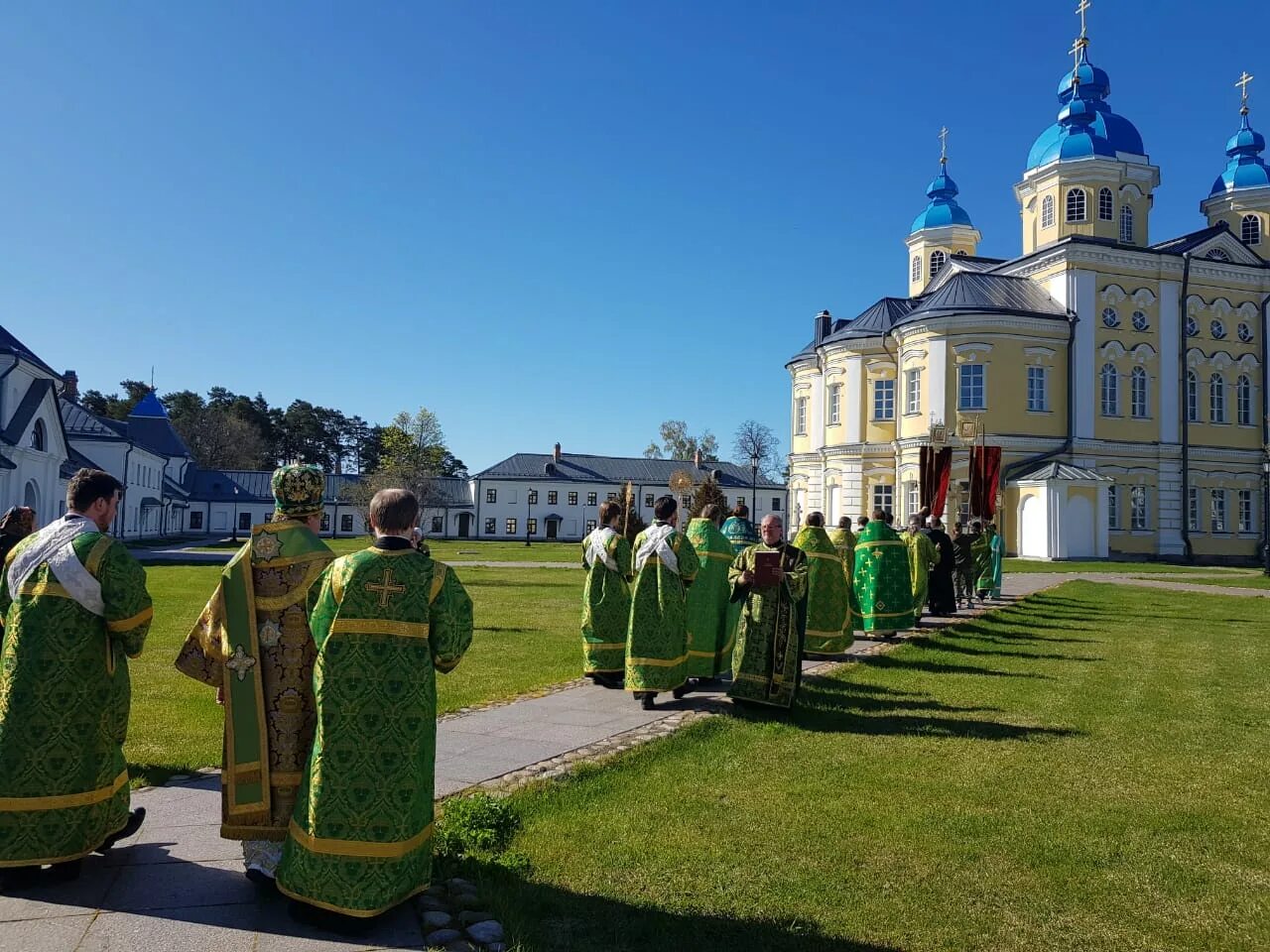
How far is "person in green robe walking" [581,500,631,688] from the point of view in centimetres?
1032

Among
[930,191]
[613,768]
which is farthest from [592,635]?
[930,191]

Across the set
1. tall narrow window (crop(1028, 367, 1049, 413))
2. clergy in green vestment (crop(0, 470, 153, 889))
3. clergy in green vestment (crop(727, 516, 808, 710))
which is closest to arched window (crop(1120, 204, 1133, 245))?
tall narrow window (crop(1028, 367, 1049, 413))

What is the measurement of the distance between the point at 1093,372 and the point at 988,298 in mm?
5058

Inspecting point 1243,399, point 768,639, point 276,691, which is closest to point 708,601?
point 768,639

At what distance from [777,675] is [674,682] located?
1084 mm

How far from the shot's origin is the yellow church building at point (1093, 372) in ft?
127

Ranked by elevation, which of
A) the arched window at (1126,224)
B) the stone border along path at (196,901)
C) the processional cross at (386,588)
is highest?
the arched window at (1126,224)

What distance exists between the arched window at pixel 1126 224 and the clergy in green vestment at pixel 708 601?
3856cm

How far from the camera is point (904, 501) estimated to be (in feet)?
136

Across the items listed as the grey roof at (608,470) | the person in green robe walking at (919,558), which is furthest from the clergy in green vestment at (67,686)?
the grey roof at (608,470)

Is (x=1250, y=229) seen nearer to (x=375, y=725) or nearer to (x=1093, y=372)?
(x=1093, y=372)

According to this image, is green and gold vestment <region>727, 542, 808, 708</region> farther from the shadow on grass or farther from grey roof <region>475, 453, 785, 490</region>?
grey roof <region>475, 453, 785, 490</region>

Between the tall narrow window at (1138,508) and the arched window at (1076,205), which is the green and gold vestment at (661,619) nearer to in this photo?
the tall narrow window at (1138,508)

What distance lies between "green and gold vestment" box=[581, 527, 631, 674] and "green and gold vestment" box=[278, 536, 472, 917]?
595cm
